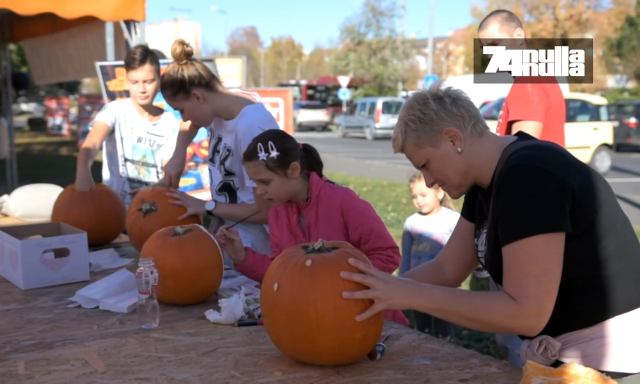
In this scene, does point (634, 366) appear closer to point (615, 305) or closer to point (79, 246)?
point (615, 305)

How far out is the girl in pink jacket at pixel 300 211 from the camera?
8.61ft

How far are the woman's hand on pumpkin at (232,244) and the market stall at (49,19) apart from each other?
3977 mm

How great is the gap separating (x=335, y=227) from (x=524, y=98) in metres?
1.71

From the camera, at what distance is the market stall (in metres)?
5.80

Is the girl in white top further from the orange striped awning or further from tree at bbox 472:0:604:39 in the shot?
tree at bbox 472:0:604:39

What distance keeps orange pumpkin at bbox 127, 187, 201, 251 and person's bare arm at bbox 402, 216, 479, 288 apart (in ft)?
5.02

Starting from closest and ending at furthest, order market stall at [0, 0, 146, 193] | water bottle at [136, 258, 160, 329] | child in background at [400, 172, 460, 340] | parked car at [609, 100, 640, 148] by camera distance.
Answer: water bottle at [136, 258, 160, 329] < child in background at [400, 172, 460, 340] < market stall at [0, 0, 146, 193] < parked car at [609, 100, 640, 148]

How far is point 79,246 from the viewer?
2.99 metres

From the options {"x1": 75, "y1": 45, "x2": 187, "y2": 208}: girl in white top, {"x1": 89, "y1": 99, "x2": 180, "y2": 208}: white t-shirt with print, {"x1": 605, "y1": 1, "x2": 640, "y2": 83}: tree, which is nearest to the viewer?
{"x1": 75, "y1": 45, "x2": 187, "y2": 208}: girl in white top

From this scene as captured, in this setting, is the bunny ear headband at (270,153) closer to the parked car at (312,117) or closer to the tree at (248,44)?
the parked car at (312,117)

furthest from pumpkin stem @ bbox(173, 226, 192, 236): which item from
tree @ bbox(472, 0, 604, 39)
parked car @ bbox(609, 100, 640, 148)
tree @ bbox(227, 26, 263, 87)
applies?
tree @ bbox(227, 26, 263, 87)

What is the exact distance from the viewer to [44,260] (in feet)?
9.64

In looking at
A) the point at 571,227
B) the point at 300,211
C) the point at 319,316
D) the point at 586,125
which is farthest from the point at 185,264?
the point at 586,125

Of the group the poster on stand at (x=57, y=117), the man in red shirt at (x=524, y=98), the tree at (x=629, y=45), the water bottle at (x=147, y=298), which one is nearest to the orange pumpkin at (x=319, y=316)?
the water bottle at (x=147, y=298)
